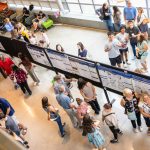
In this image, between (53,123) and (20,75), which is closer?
(53,123)

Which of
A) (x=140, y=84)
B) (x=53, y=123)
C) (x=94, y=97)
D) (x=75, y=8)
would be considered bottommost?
(x=75, y=8)

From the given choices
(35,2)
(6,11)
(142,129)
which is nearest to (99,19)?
(35,2)

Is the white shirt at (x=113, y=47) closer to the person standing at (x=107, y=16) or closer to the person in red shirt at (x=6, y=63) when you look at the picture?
the person standing at (x=107, y=16)

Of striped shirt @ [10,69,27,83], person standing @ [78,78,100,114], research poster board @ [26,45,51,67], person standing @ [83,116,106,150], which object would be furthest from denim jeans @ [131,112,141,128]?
striped shirt @ [10,69,27,83]

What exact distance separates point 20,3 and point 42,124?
1103 cm

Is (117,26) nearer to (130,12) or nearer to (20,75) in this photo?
(130,12)

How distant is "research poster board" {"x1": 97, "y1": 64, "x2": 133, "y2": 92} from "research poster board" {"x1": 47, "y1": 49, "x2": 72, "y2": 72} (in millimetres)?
1253

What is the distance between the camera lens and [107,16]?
35.1 ft

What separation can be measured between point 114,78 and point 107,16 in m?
4.94

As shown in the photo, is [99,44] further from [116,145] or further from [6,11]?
[6,11]

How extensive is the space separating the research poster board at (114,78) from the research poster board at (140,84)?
12 centimetres

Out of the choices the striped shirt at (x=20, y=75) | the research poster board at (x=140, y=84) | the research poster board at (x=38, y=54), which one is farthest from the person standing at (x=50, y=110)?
the research poster board at (x=38, y=54)

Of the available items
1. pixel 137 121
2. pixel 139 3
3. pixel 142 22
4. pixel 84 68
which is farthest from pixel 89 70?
pixel 139 3

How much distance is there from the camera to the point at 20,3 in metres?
16.8
